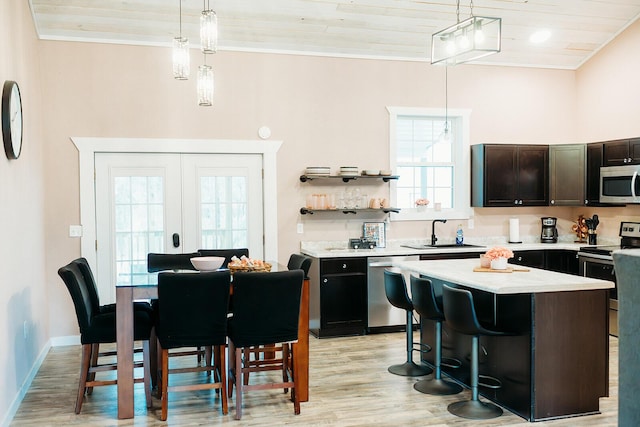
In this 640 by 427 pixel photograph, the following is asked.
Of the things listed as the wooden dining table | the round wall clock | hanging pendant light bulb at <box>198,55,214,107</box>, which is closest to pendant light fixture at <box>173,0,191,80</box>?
hanging pendant light bulb at <box>198,55,214,107</box>

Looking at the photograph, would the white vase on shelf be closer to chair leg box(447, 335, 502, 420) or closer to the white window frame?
chair leg box(447, 335, 502, 420)

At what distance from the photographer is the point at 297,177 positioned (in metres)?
6.30

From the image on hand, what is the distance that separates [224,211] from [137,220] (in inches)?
34.0

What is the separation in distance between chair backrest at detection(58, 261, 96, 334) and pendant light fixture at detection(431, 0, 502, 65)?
9.17 feet

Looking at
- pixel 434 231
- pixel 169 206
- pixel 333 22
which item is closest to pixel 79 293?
pixel 169 206

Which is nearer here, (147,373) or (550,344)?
(550,344)

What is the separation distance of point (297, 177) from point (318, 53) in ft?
→ 4.41

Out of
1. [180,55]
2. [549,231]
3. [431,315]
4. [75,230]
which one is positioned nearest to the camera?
[180,55]

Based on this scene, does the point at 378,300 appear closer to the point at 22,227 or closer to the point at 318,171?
the point at 318,171

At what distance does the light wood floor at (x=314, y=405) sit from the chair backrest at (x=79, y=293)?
597 mm

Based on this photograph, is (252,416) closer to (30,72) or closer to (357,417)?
(357,417)

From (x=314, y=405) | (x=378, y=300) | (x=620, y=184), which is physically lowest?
(x=314, y=405)

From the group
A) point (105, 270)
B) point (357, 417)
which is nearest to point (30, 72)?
point (105, 270)

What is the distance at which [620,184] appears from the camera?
6.12m
